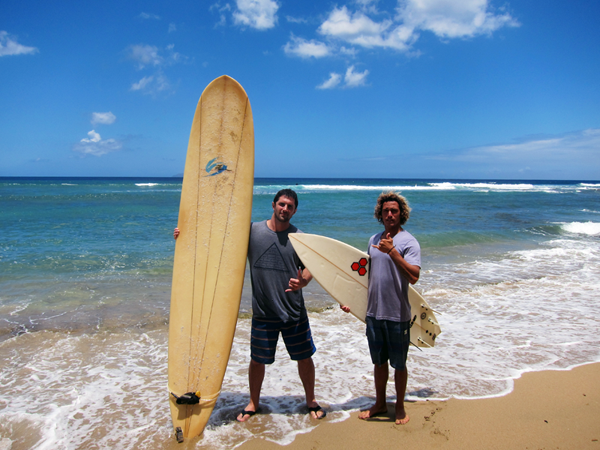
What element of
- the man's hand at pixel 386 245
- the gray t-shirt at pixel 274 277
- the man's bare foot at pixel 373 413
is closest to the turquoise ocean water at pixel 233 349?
the man's bare foot at pixel 373 413

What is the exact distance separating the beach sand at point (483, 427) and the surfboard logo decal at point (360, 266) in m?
0.99

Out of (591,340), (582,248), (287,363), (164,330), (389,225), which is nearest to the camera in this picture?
(389,225)

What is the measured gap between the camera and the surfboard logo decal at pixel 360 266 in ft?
9.12

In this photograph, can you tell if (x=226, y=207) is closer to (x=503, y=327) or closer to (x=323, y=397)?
(x=323, y=397)

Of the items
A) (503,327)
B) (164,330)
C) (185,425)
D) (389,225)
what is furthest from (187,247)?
(503,327)

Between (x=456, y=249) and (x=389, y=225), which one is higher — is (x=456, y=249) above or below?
below

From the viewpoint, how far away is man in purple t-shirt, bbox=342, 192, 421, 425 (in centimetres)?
224

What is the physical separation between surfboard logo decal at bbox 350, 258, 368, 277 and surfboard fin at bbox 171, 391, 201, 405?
1.42 m

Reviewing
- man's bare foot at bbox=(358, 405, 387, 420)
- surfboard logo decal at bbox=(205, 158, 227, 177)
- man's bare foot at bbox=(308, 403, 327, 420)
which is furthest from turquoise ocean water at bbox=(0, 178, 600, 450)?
surfboard logo decal at bbox=(205, 158, 227, 177)

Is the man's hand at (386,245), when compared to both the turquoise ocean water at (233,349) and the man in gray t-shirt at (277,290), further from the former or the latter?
the turquoise ocean water at (233,349)

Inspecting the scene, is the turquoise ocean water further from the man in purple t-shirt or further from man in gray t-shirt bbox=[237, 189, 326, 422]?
the man in purple t-shirt

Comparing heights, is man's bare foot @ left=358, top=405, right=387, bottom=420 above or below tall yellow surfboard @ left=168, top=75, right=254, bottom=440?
below

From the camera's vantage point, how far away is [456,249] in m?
9.74

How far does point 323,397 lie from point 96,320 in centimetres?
321
